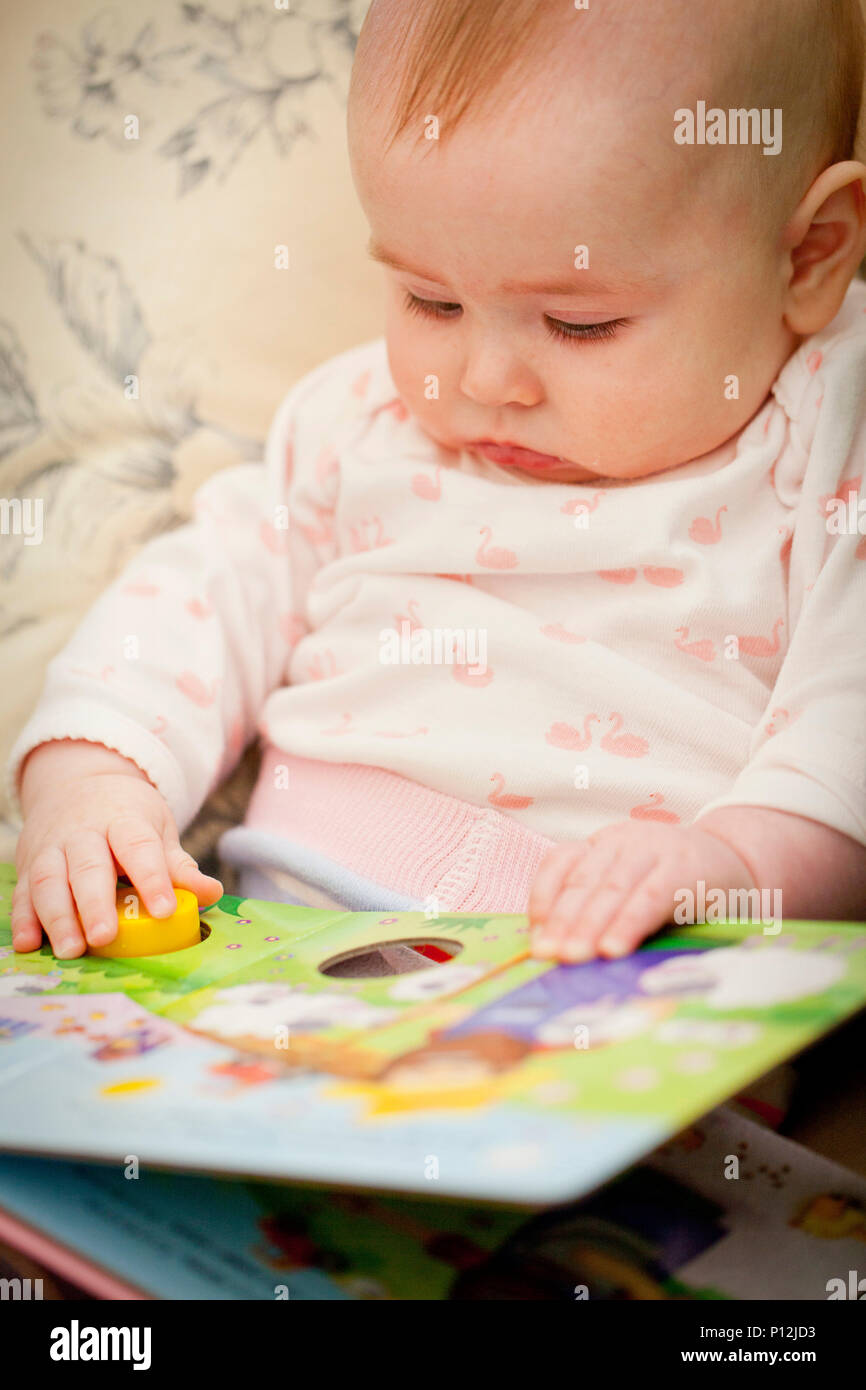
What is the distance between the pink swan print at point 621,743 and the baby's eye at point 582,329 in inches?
9.8

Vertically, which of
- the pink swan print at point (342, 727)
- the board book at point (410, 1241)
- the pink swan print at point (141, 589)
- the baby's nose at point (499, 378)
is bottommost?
the board book at point (410, 1241)

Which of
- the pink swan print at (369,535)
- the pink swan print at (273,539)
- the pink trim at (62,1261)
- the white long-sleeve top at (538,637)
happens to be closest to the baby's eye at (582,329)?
the white long-sleeve top at (538,637)

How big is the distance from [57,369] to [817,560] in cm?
67

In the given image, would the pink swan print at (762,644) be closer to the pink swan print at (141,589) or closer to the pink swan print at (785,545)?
the pink swan print at (785,545)

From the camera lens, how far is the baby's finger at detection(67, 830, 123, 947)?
73 centimetres

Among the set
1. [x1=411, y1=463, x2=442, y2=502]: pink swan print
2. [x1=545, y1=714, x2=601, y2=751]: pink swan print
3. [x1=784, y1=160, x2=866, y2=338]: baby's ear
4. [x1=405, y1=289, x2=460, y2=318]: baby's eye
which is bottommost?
[x1=545, y1=714, x2=601, y2=751]: pink swan print

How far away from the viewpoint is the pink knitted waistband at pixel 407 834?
0.83 m

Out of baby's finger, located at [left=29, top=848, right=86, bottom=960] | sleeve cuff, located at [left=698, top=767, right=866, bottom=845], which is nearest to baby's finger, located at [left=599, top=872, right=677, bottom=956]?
sleeve cuff, located at [left=698, top=767, right=866, bottom=845]

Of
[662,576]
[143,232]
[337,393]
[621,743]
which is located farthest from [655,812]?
[143,232]

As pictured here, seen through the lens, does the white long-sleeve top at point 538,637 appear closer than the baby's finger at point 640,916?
No

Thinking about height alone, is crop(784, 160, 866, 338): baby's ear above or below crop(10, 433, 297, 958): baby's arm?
above

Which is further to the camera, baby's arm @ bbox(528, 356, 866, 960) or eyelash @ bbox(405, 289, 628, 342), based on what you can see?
eyelash @ bbox(405, 289, 628, 342)

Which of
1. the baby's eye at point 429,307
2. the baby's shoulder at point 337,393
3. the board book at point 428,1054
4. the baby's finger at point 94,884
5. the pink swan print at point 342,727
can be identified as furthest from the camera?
the baby's shoulder at point 337,393

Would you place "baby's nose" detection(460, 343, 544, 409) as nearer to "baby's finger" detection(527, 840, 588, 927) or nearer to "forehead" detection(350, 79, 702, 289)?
"forehead" detection(350, 79, 702, 289)
